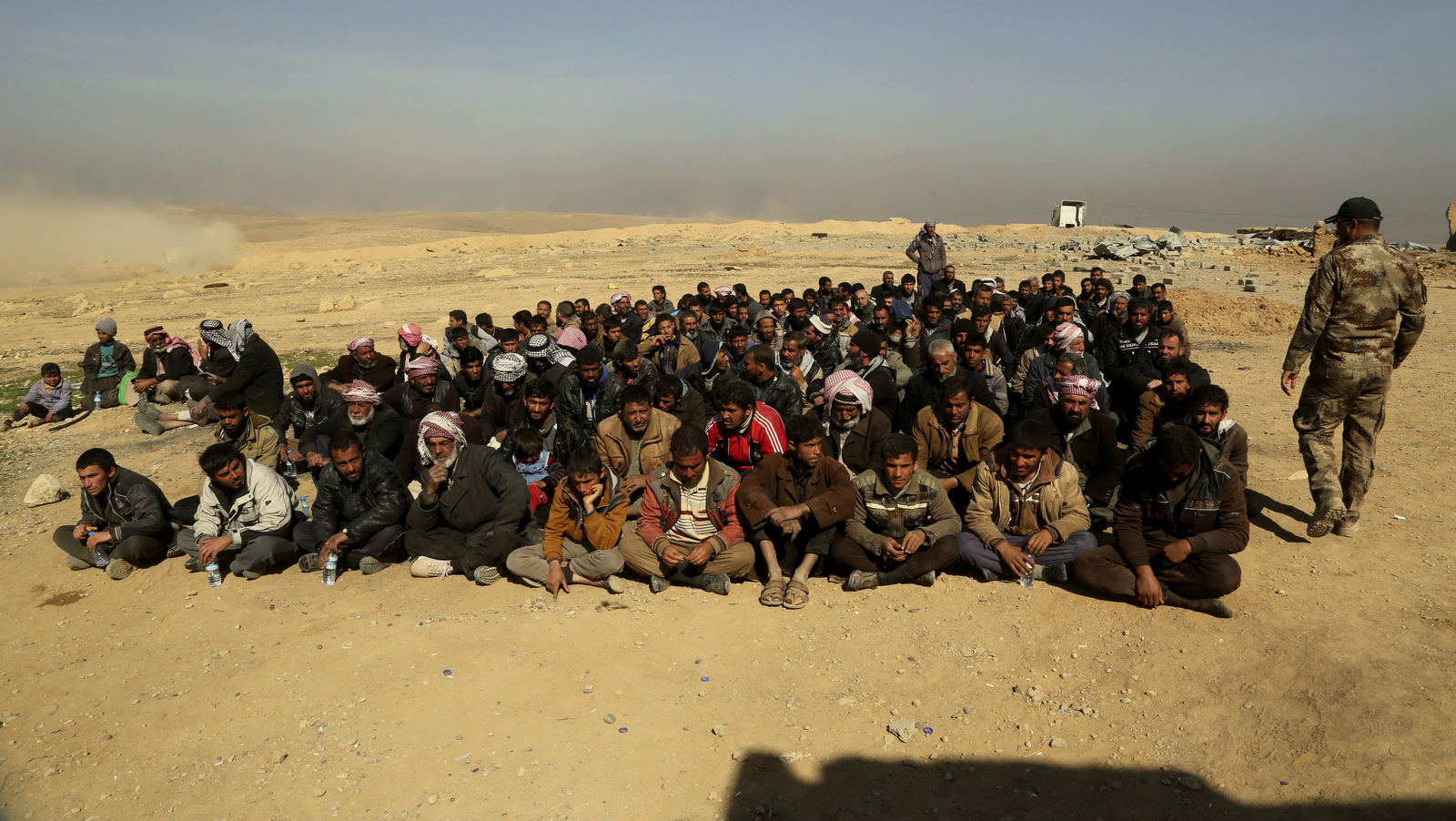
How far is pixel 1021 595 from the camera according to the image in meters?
5.07

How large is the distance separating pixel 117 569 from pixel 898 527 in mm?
5604

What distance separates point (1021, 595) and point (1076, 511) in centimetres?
67

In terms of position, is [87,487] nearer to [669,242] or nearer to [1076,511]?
[1076,511]

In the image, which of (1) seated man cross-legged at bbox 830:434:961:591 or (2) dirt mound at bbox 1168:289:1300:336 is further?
(2) dirt mound at bbox 1168:289:1300:336

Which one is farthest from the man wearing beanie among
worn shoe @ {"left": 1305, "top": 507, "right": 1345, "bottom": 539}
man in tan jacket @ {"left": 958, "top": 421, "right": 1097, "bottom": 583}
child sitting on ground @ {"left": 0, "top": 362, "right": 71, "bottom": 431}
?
worn shoe @ {"left": 1305, "top": 507, "right": 1345, "bottom": 539}

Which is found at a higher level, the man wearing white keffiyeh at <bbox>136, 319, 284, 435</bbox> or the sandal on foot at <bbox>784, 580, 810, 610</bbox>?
the man wearing white keffiyeh at <bbox>136, 319, 284, 435</bbox>

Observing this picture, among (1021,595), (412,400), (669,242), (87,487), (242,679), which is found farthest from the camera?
(669,242)

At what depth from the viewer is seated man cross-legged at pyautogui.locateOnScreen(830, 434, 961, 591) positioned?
517cm

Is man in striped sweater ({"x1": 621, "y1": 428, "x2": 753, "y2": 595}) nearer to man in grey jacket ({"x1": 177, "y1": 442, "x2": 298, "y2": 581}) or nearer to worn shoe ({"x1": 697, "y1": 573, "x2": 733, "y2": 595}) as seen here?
worn shoe ({"x1": 697, "y1": 573, "x2": 733, "y2": 595})

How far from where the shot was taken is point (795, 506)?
534cm

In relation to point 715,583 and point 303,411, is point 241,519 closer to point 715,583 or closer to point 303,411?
point 303,411

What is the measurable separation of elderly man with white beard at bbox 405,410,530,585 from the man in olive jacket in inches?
6.5

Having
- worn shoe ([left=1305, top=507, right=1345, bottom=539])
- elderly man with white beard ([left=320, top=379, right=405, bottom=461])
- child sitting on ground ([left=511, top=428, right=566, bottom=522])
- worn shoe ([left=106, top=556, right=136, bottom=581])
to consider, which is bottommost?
worn shoe ([left=106, top=556, right=136, bottom=581])

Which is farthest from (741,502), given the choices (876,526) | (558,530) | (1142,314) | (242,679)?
(1142,314)
